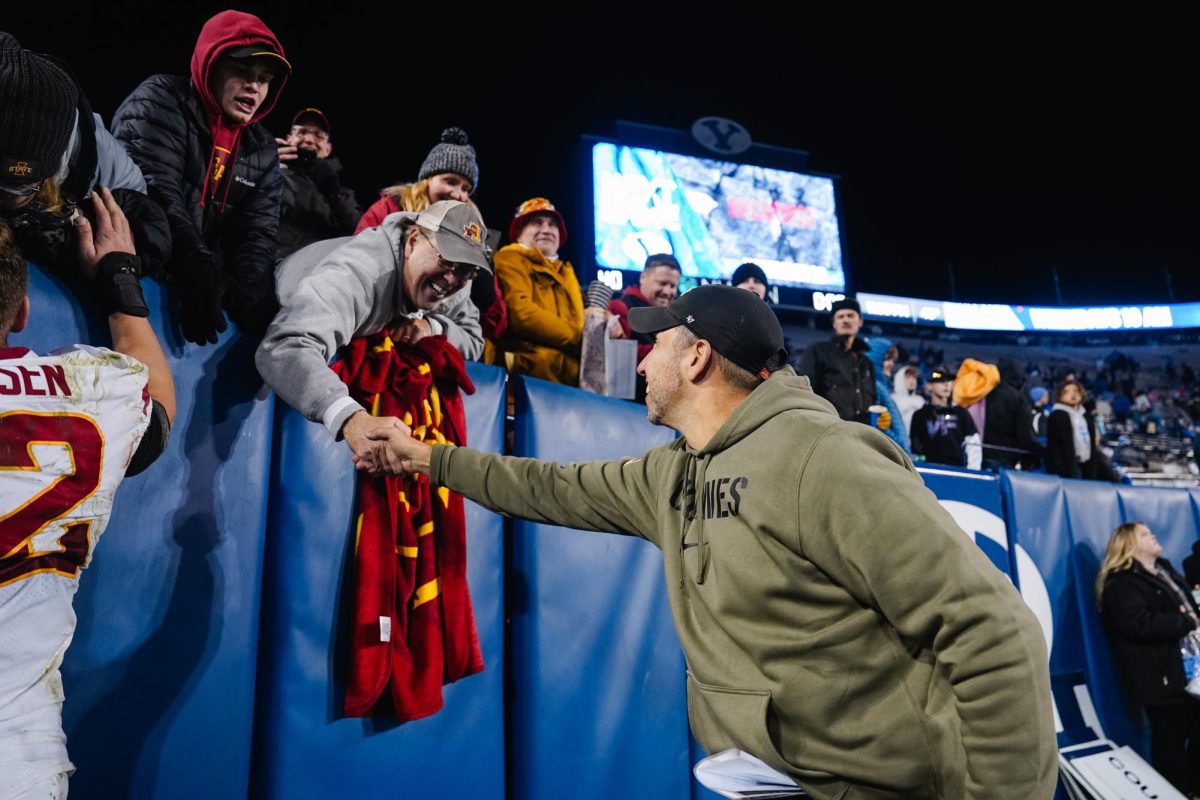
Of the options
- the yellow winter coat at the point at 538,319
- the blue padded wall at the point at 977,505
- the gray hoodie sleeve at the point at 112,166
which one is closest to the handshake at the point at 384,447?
the gray hoodie sleeve at the point at 112,166

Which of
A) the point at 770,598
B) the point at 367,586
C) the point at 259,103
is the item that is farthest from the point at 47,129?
the point at 770,598

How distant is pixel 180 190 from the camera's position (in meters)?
2.80

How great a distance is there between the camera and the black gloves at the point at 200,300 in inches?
96.4

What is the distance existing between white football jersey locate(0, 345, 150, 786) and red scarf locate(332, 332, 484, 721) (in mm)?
1176

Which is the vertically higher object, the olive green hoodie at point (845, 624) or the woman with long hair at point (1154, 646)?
the olive green hoodie at point (845, 624)

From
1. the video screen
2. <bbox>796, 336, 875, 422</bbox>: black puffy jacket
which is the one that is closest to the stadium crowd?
<bbox>796, 336, 875, 422</bbox>: black puffy jacket

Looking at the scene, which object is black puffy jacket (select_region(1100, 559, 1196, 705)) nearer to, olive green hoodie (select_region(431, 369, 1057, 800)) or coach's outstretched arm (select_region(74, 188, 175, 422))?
olive green hoodie (select_region(431, 369, 1057, 800))

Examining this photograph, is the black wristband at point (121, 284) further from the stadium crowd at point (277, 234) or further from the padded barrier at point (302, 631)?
the padded barrier at point (302, 631)

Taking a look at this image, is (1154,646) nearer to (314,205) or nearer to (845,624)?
(845,624)

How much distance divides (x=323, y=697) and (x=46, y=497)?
1.47 metres

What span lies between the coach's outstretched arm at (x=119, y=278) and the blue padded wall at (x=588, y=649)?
1.80 meters

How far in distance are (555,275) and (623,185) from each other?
15.1 m

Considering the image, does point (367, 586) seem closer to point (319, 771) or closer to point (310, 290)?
point (319, 771)

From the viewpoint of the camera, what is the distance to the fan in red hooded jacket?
8.48 feet
